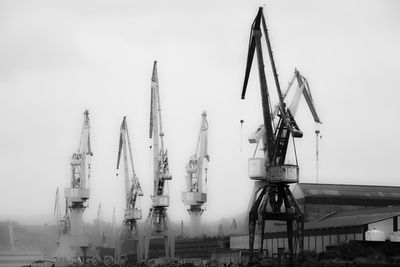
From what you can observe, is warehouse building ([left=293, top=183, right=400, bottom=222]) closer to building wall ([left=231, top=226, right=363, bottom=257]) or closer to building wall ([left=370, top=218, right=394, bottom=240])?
building wall ([left=231, top=226, right=363, bottom=257])

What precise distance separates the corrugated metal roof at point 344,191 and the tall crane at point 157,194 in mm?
26874

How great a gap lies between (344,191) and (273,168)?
135 feet

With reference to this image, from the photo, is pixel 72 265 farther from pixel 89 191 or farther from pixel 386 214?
pixel 386 214

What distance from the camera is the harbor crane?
3066 inches

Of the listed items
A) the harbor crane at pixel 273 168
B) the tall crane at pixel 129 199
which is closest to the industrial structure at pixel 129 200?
the tall crane at pixel 129 199

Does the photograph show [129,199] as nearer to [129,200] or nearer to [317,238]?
[129,200]

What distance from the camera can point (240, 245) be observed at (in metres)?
111

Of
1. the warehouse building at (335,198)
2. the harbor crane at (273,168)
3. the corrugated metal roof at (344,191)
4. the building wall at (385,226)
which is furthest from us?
the corrugated metal roof at (344,191)

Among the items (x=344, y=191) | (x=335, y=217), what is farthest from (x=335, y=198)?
(x=335, y=217)

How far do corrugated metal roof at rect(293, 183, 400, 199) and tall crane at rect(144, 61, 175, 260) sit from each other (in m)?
26.9

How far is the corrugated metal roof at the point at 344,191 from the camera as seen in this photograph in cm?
11312

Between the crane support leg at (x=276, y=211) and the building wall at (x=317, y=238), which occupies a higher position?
the crane support leg at (x=276, y=211)

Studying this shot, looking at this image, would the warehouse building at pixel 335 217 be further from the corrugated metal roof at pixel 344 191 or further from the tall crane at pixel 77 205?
the tall crane at pixel 77 205

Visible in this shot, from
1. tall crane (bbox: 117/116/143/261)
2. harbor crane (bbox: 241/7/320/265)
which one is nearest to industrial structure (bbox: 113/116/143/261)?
tall crane (bbox: 117/116/143/261)
